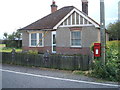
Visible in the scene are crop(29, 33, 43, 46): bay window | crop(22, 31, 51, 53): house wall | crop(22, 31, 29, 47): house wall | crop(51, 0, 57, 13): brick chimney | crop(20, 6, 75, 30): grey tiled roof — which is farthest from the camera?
crop(51, 0, 57, 13): brick chimney

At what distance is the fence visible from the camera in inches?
394

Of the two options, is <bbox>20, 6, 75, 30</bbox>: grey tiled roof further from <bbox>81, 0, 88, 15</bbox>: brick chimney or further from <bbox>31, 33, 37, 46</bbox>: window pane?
<bbox>81, 0, 88, 15</bbox>: brick chimney

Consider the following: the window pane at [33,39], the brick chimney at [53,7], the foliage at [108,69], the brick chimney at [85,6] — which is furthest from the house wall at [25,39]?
the foliage at [108,69]

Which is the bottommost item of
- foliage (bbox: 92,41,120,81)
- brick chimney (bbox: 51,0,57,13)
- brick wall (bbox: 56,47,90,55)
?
foliage (bbox: 92,41,120,81)

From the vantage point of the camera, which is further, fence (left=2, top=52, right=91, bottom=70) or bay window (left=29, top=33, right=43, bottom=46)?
bay window (left=29, top=33, right=43, bottom=46)

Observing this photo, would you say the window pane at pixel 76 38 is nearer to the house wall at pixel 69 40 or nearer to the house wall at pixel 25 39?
the house wall at pixel 69 40

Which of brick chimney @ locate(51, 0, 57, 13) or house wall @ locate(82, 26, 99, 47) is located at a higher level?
brick chimney @ locate(51, 0, 57, 13)

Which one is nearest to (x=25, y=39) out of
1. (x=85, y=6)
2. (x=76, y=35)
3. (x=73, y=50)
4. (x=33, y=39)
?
(x=33, y=39)

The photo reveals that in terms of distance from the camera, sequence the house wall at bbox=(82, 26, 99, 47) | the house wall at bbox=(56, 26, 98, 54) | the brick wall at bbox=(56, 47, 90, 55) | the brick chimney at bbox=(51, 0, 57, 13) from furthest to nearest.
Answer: the brick chimney at bbox=(51, 0, 57, 13) < the brick wall at bbox=(56, 47, 90, 55) < the house wall at bbox=(56, 26, 98, 54) < the house wall at bbox=(82, 26, 99, 47)

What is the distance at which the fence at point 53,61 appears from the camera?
32.9 feet

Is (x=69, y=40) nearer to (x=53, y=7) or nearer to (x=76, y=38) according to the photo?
(x=76, y=38)

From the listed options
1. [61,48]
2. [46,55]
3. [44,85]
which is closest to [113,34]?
[61,48]

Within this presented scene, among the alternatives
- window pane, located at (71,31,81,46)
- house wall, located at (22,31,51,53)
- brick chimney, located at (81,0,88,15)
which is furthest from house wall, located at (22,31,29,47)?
brick chimney, located at (81,0,88,15)

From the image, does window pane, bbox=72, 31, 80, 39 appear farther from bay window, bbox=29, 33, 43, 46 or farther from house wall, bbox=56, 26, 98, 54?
bay window, bbox=29, 33, 43, 46
